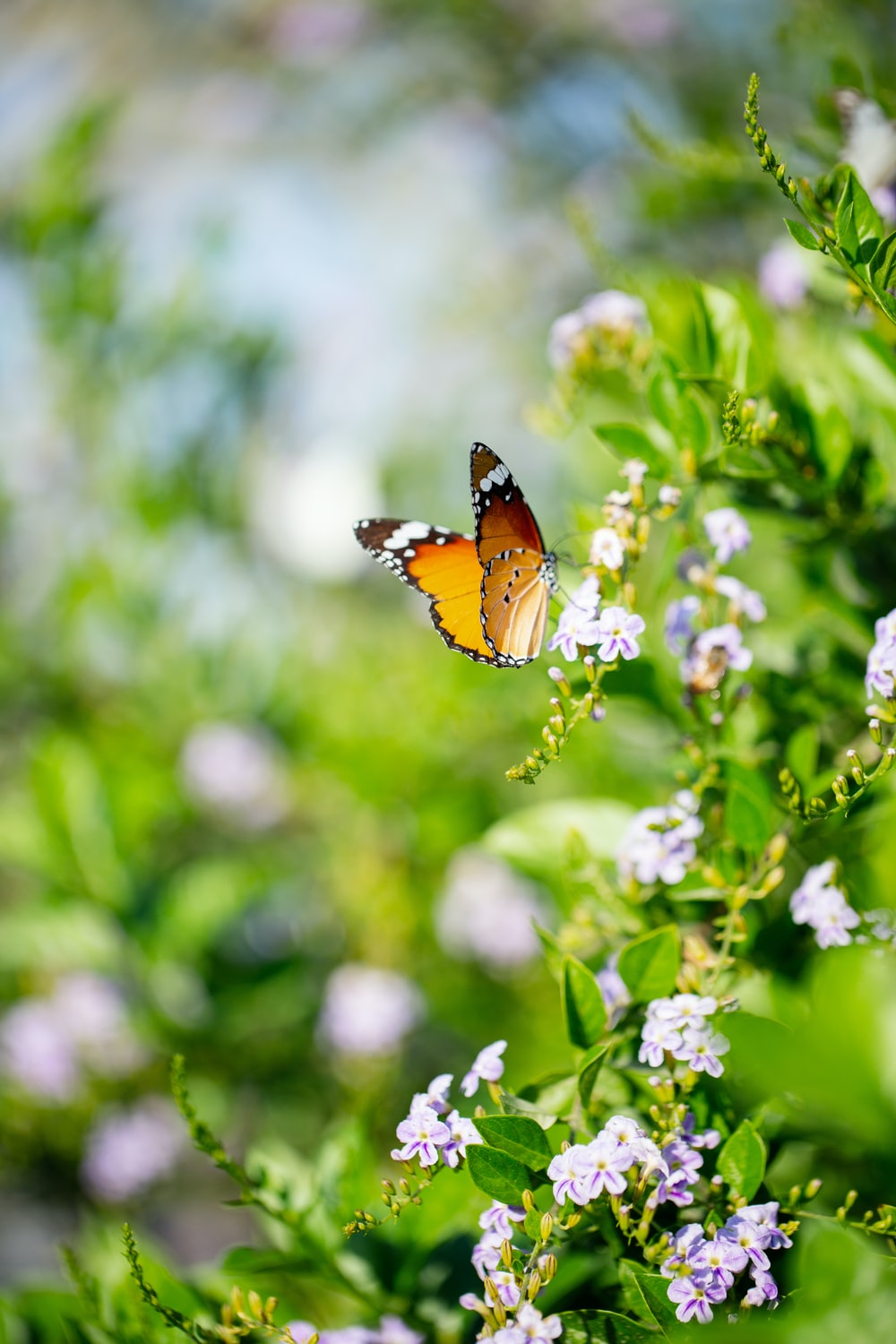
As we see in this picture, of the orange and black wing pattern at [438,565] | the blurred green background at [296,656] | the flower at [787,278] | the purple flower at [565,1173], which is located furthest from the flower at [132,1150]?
the flower at [787,278]

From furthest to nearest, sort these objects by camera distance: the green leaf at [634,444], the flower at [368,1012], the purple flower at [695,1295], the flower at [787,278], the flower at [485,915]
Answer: the flower at [485,915] < the flower at [368,1012] < the flower at [787,278] < the green leaf at [634,444] < the purple flower at [695,1295]

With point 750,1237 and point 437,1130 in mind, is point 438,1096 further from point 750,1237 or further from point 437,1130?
point 750,1237

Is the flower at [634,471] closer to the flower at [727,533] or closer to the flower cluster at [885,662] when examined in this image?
the flower at [727,533]

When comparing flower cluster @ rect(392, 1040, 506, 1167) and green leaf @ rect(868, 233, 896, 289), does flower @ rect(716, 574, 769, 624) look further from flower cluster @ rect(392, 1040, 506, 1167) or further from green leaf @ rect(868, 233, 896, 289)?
flower cluster @ rect(392, 1040, 506, 1167)

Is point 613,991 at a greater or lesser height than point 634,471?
lesser

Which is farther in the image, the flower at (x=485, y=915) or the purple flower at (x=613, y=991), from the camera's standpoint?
the flower at (x=485, y=915)

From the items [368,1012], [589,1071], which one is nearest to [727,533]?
[589,1071]

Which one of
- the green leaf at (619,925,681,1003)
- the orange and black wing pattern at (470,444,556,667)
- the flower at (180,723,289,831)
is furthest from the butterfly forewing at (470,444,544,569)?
the flower at (180,723,289,831)
